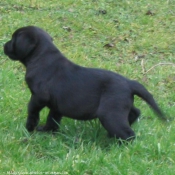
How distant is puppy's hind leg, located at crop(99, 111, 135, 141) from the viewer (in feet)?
Answer: 16.7

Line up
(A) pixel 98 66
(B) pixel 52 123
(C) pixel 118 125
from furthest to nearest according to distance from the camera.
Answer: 1. (A) pixel 98 66
2. (B) pixel 52 123
3. (C) pixel 118 125

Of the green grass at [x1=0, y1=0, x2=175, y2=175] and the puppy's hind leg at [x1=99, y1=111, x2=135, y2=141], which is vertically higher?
the puppy's hind leg at [x1=99, y1=111, x2=135, y2=141]

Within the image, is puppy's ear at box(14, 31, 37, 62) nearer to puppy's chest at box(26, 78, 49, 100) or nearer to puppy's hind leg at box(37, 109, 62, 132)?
puppy's chest at box(26, 78, 49, 100)

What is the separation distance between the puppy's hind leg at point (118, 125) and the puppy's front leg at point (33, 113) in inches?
27.3

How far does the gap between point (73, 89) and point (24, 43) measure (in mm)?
724

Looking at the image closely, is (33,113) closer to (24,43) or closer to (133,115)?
(24,43)

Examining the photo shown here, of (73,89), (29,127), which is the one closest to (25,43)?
(73,89)

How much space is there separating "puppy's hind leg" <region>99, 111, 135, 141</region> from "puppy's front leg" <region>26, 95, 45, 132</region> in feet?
2.28

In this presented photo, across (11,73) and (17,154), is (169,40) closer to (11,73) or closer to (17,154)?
(11,73)

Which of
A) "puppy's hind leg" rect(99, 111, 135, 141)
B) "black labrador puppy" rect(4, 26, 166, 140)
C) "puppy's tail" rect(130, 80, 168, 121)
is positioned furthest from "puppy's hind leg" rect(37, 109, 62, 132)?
"puppy's tail" rect(130, 80, 168, 121)

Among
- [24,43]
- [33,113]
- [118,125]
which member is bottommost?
[33,113]

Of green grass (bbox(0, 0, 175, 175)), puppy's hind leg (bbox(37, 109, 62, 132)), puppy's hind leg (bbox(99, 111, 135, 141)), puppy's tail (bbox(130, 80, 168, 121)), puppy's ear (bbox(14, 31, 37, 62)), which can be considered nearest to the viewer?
green grass (bbox(0, 0, 175, 175))

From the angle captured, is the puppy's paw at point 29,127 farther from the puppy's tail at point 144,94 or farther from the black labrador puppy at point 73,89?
the puppy's tail at point 144,94

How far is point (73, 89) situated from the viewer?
5270mm
